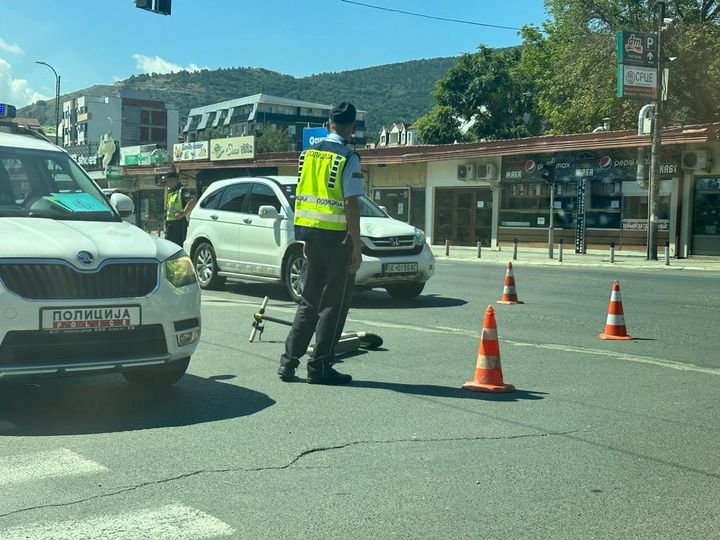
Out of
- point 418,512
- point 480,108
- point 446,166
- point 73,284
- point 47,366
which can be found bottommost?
point 418,512

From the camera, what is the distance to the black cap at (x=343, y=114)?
677 cm

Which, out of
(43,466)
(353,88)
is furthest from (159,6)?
(353,88)

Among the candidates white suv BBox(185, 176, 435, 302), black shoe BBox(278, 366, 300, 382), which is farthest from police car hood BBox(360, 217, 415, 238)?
black shoe BBox(278, 366, 300, 382)

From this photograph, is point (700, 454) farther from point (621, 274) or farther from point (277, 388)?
point (621, 274)

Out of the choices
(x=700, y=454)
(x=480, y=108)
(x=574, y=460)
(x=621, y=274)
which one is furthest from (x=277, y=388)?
(x=480, y=108)

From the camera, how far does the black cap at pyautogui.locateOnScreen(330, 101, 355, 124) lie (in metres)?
6.77

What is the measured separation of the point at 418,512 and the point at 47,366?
2544 mm

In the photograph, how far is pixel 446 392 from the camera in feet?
21.5

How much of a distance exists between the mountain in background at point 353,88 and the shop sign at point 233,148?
296 feet

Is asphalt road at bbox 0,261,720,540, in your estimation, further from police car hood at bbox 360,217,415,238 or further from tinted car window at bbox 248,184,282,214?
tinted car window at bbox 248,184,282,214

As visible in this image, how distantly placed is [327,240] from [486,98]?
49928 mm

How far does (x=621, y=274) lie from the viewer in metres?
20.0

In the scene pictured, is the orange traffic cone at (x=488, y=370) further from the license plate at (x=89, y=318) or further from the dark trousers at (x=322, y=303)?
the license plate at (x=89, y=318)

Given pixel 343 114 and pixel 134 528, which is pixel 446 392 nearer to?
pixel 343 114
